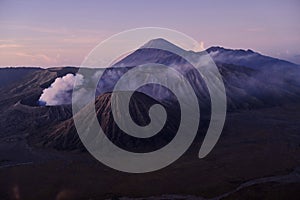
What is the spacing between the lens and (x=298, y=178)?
41656 mm

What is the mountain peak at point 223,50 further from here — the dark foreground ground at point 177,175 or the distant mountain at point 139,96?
the dark foreground ground at point 177,175

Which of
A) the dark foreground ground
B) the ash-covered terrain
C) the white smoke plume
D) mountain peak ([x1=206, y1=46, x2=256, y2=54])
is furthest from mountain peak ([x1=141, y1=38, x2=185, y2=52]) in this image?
the dark foreground ground

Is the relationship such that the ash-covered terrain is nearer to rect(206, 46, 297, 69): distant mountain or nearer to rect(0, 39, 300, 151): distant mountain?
rect(0, 39, 300, 151): distant mountain

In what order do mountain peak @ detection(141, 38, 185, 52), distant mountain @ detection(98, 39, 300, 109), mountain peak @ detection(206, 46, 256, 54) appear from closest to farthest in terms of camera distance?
distant mountain @ detection(98, 39, 300, 109) < mountain peak @ detection(141, 38, 185, 52) < mountain peak @ detection(206, 46, 256, 54)

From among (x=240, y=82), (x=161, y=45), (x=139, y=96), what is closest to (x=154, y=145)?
(x=139, y=96)

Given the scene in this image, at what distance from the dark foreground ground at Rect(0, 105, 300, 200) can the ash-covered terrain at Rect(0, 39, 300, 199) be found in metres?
0.10

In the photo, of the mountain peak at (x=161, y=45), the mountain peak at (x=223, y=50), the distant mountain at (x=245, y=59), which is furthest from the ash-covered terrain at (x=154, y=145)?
the mountain peak at (x=223, y=50)

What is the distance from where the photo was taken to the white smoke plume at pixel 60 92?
8739cm

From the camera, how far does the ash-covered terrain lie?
1577 inches

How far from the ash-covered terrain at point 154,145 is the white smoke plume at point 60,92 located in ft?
0.75

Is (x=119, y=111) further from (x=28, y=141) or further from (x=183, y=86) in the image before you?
(x=183, y=86)

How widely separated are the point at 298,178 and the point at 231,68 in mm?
70833

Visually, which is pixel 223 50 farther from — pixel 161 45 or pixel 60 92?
pixel 60 92

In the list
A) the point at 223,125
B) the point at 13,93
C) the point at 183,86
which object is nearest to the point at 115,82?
the point at 183,86
